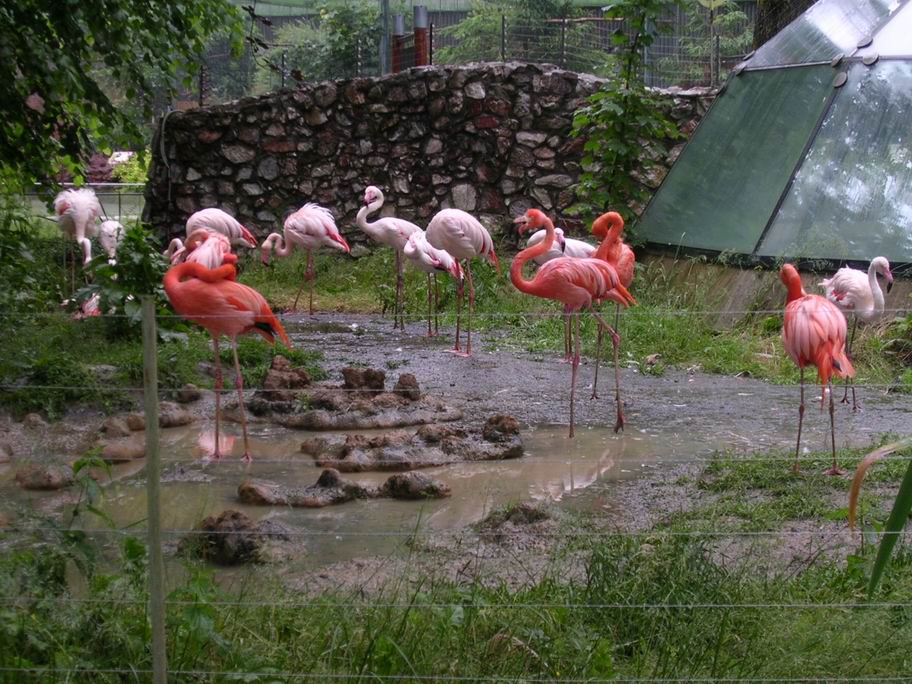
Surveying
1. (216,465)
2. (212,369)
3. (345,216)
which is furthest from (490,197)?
(216,465)

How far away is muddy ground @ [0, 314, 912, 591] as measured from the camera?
3.77 m

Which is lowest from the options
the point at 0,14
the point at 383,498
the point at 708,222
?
the point at 383,498

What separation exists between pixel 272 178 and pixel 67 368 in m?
6.27

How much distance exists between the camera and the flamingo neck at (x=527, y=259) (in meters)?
6.15

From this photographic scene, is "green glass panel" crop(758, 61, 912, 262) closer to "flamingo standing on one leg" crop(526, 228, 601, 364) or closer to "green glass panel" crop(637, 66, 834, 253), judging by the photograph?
"green glass panel" crop(637, 66, 834, 253)

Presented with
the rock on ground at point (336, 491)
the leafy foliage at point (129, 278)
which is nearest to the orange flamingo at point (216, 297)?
the rock on ground at point (336, 491)

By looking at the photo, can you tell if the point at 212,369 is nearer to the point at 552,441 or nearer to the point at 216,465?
the point at 216,465

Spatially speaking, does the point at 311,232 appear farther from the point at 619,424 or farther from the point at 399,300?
the point at 619,424

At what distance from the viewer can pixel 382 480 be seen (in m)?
5.08

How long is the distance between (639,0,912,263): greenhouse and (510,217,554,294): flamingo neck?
2005 mm

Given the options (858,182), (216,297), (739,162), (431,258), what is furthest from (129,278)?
(858,182)

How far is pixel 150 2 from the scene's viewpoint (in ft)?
17.8

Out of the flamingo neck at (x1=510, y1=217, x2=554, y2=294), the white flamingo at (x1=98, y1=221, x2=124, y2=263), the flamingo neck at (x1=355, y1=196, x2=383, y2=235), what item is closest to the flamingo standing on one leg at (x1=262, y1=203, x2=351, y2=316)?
the flamingo neck at (x1=355, y1=196, x2=383, y2=235)

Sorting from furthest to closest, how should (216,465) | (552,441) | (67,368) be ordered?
(67,368)
(552,441)
(216,465)
